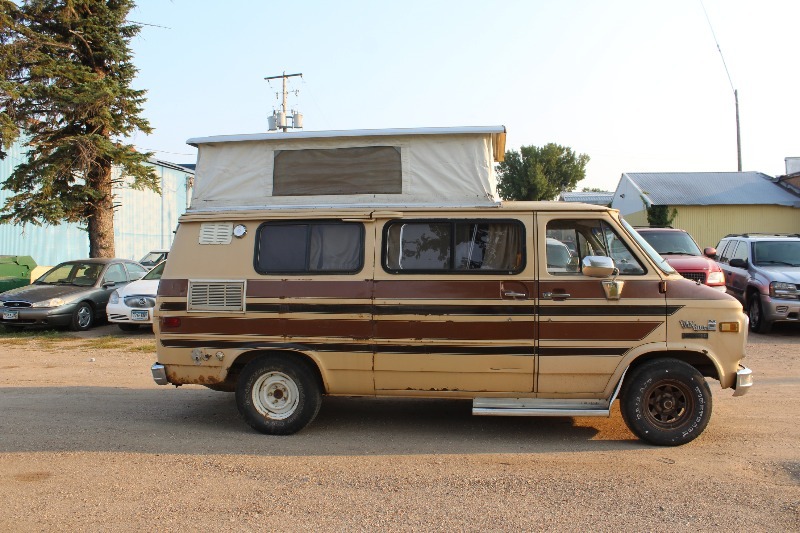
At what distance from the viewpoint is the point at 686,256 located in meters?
12.9

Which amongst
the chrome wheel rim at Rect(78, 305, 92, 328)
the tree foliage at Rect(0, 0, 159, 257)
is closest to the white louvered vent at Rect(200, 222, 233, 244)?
the chrome wheel rim at Rect(78, 305, 92, 328)

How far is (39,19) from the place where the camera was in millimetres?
17953

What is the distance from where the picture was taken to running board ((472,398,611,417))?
5.98 meters

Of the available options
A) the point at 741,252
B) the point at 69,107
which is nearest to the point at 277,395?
the point at 741,252

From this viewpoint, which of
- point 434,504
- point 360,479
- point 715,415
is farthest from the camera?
point 715,415

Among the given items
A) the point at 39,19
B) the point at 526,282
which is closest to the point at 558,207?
the point at 526,282

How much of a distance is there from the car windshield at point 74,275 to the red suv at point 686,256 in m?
12.0

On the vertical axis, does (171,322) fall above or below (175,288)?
below

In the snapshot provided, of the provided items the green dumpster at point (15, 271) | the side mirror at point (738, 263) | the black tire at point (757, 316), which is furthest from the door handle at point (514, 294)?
the green dumpster at point (15, 271)

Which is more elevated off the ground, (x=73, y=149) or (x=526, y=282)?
(x=73, y=149)

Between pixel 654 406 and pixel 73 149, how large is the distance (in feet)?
53.1

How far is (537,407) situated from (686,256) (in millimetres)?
8169

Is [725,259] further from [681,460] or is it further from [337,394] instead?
[337,394]

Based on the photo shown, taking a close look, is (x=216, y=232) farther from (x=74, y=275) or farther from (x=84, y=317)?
(x=74, y=275)
